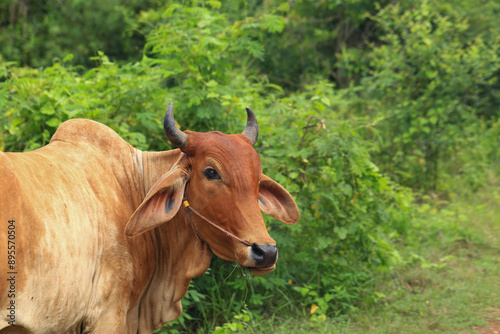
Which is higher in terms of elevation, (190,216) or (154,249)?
(190,216)

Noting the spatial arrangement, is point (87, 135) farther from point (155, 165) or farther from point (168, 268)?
point (168, 268)

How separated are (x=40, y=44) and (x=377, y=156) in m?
7.40

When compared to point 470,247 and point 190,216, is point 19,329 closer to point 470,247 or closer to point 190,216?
point 190,216

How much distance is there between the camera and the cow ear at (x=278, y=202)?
10.2 ft

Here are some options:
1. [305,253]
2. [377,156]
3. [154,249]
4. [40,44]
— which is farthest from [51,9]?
[154,249]

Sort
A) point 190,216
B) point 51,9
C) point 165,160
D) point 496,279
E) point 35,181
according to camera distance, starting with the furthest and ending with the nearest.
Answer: point 51,9, point 496,279, point 165,160, point 190,216, point 35,181

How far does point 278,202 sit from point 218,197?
1.91 feet

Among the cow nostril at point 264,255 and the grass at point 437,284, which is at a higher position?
the cow nostril at point 264,255

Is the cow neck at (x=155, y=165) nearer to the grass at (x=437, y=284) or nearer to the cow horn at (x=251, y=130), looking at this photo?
the cow horn at (x=251, y=130)

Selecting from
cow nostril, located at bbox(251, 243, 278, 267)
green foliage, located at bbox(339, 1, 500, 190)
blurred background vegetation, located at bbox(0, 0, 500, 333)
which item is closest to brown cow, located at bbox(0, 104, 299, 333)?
cow nostril, located at bbox(251, 243, 278, 267)

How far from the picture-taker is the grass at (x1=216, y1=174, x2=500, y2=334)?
172 inches

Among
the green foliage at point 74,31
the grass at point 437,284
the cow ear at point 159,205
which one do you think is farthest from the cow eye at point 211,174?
the green foliage at point 74,31

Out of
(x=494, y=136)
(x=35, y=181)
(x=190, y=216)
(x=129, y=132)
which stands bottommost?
(x=494, y=136)

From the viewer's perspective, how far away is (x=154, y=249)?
2.93 m
